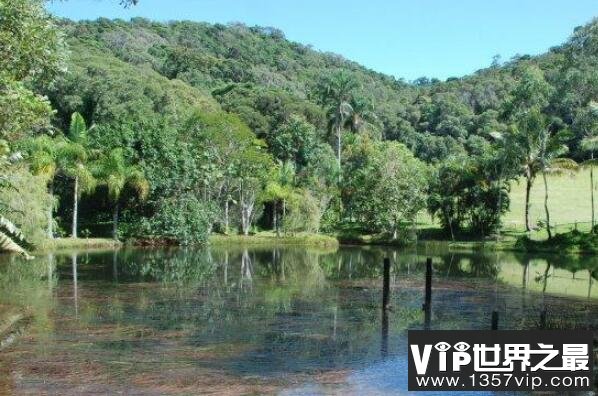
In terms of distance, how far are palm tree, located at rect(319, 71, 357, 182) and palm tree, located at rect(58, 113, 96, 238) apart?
32.3 meters

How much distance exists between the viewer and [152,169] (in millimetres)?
55344

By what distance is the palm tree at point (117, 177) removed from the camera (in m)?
52.6

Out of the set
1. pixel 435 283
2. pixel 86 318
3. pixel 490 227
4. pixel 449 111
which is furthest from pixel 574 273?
pixel 449 111

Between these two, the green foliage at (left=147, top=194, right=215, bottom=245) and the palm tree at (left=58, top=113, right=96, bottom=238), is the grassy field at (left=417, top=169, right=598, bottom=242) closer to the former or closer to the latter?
the green foliage at (left=147, top=194, right=215, bottom=245)

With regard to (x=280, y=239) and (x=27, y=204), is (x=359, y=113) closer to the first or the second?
(x=280, y=239)

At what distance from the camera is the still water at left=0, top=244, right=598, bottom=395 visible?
1462 centimetres

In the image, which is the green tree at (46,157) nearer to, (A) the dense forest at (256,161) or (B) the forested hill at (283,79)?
(A) the dense forest at (256,161)

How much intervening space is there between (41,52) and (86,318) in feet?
30.7

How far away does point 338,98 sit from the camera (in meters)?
79.9

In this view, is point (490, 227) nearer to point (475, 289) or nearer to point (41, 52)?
point (475, 289)

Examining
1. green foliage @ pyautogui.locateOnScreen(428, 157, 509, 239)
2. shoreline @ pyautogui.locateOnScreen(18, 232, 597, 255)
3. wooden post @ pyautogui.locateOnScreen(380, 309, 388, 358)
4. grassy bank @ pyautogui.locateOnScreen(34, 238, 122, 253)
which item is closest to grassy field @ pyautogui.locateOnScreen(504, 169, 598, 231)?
green foliage @ pyautogui.locateOnScreen(428, 157, 509, 239)

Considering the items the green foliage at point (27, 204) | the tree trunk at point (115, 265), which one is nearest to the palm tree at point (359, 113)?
the tree trunk at point (115, 265)

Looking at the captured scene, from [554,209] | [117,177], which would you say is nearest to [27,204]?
[117,177]

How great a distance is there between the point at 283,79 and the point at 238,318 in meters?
101
